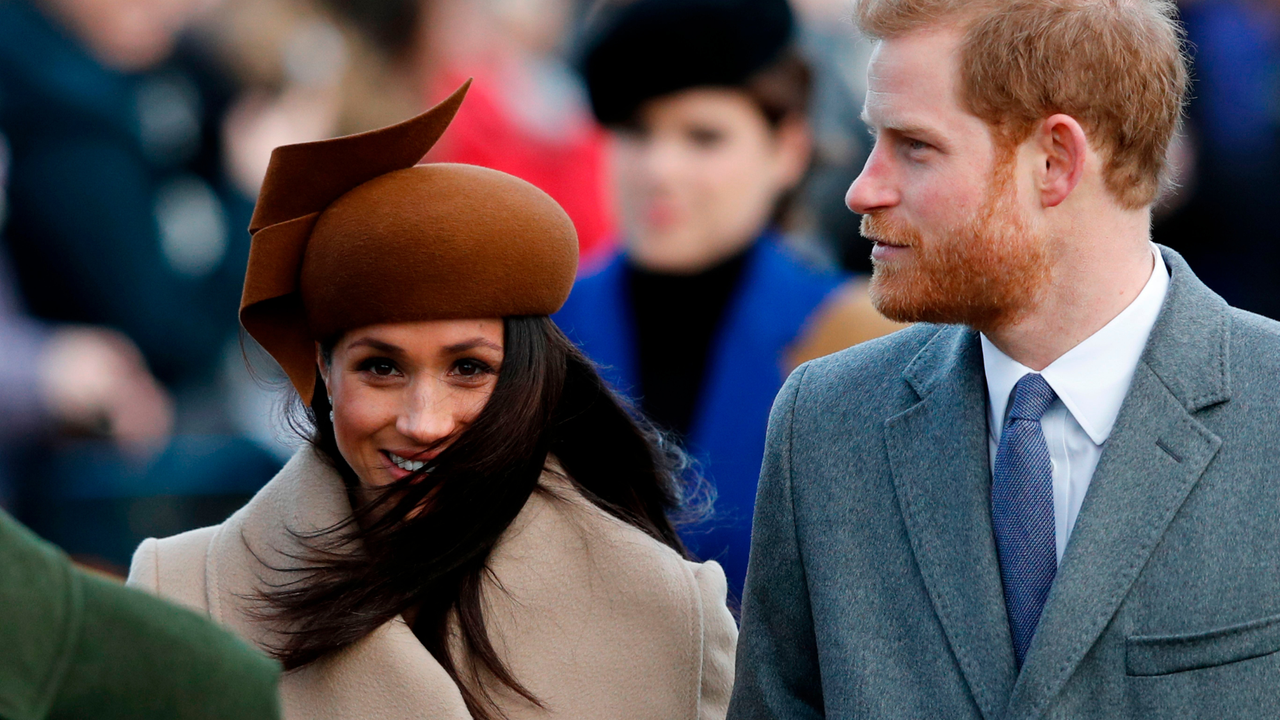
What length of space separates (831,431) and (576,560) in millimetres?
572

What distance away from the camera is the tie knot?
229cm

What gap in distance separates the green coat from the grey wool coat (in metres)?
1.12

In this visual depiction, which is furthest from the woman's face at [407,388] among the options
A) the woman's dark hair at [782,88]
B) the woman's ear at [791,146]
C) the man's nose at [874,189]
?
the woman's ear at [791,146]

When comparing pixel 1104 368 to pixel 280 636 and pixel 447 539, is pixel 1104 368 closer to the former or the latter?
pixel 447 539

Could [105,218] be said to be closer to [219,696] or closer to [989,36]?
[989,36]

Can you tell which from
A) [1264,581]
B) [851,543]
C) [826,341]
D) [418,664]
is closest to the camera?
[1264,581]

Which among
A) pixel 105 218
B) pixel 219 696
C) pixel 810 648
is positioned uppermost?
pixel 219 696

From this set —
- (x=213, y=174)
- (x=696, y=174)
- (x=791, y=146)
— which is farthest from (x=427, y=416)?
(x=213, y=174)

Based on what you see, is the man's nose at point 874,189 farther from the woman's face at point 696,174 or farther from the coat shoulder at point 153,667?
the woman's face at point 696,174

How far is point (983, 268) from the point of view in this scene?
2299 mm

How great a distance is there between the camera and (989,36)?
2299mm

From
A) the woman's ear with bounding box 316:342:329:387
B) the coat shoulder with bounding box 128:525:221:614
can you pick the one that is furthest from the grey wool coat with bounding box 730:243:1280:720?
the coat shoulder with bounding box 128:525:221:614

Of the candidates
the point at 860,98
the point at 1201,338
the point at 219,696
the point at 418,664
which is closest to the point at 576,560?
the point at 418,664

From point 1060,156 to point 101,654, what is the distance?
1.54 metres
